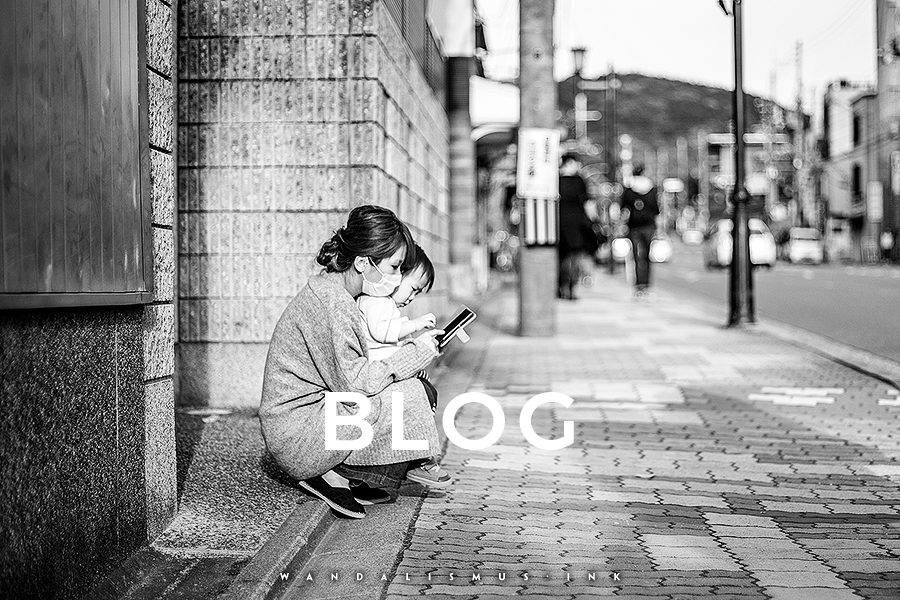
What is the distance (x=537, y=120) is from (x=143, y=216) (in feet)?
29.9

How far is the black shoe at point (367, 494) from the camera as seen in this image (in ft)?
16.9

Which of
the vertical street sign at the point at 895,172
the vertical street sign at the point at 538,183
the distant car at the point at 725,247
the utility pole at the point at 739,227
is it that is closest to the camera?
the vertical street sign at the point at 538,183

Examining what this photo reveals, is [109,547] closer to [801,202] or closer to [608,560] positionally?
[608,560]

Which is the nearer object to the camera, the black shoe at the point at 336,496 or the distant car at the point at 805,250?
the black shoe at the point at 336,496

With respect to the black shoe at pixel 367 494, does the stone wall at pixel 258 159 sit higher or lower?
higher

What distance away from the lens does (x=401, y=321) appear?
5.39 m

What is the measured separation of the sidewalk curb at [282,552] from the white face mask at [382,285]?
95cm

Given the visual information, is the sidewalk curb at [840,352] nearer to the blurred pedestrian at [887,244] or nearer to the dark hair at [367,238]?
the dark hair at [367,238]

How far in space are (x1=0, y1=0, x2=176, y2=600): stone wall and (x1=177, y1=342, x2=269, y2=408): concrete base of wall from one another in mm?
2819

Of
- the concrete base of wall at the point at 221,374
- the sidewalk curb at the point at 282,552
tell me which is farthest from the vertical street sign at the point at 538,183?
the sidewalk curb at the point at 282,552

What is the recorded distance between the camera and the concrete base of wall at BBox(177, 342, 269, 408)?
7.54 metres

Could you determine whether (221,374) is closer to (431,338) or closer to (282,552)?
(431,338)

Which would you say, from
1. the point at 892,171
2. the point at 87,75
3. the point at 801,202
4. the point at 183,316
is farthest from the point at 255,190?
the point at 801,202

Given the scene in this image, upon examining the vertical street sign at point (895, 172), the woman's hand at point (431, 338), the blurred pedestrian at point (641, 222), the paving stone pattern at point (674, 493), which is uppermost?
the vertical street sign at point (895, 172)
